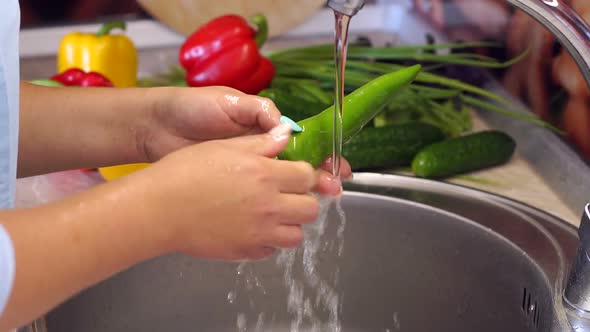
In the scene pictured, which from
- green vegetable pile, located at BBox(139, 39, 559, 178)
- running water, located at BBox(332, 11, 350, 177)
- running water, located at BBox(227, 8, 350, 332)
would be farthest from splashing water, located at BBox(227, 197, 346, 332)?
running water, located at BBox(332, 11, 350, 177)

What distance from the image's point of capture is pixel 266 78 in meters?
1.15

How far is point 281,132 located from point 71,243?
199 millimetres

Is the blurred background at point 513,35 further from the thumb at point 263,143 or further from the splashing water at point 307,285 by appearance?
the thumb at point 263,143

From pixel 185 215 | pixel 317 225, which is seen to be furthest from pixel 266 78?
pixel 185 215

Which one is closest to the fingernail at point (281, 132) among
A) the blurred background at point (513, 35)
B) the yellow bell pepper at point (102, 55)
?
the blurred background at point (513, 35)

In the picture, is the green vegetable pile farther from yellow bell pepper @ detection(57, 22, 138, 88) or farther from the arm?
the arm

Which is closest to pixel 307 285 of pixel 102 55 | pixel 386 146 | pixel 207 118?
pixel 386 146

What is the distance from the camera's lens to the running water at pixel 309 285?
0.90m

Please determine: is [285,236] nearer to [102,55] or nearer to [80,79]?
[80,79]

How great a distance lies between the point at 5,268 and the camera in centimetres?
44

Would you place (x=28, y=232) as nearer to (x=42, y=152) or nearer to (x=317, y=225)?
(x=42, y=152)

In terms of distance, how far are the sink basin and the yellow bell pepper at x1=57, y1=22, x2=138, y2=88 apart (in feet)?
1.55

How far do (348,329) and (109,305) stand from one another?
0.30 meters

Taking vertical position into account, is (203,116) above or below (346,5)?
below
